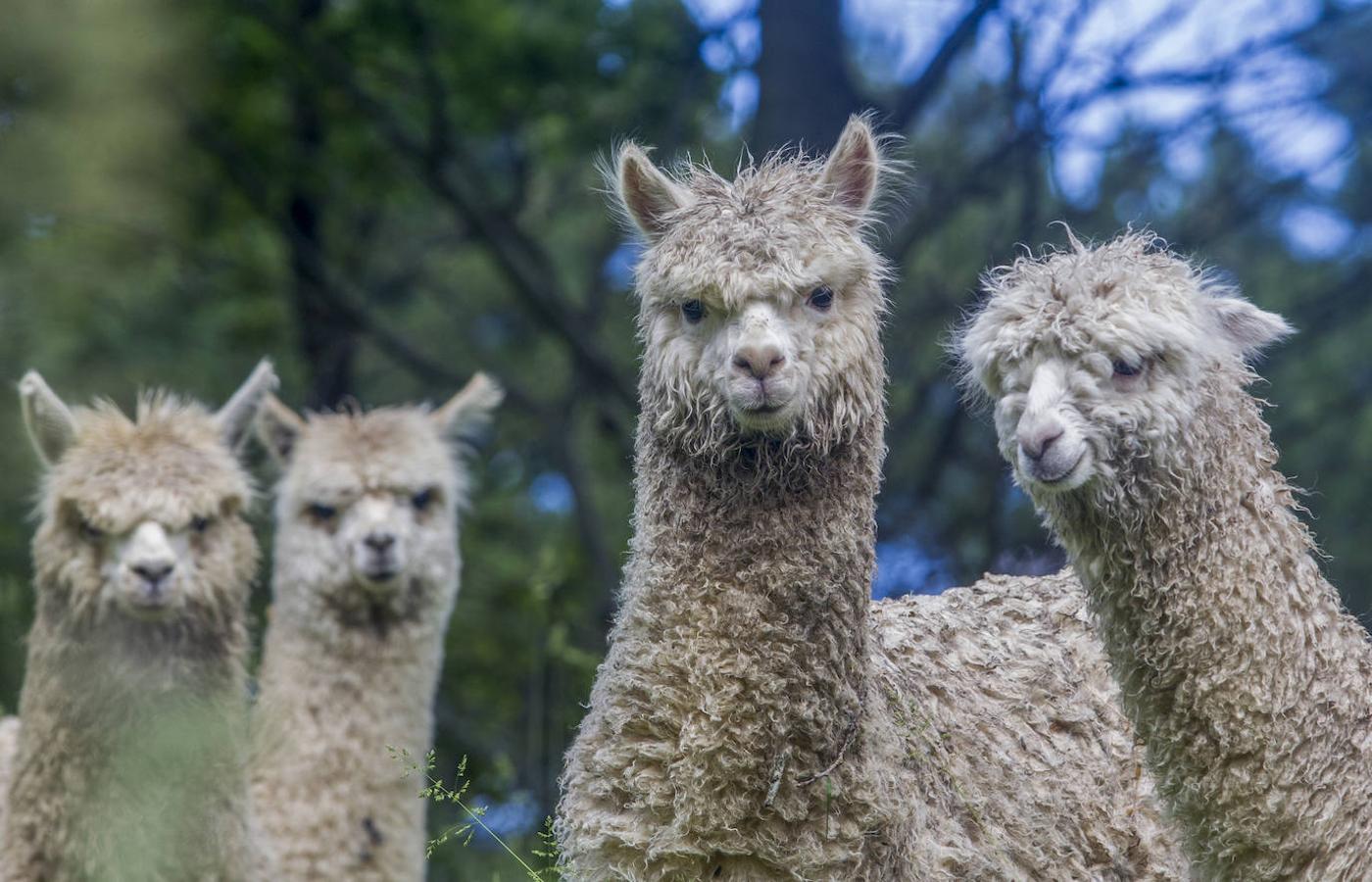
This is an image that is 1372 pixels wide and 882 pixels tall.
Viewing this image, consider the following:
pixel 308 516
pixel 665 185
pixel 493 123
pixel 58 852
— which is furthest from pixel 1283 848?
pixel 493 123

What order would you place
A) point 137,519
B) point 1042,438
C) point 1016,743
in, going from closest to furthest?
point 1042,438, point 1016,743, point 137,519

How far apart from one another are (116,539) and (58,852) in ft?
3.46

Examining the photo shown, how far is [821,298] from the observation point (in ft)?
13.9

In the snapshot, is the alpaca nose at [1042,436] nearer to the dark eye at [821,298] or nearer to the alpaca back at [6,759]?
the dark eye at [821,298]

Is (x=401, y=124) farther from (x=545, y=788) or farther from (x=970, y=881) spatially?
(x=970, y=881)

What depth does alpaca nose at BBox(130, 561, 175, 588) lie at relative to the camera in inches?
224

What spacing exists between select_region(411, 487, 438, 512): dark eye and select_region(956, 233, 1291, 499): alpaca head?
3.71 m

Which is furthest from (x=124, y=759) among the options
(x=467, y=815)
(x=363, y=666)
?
(x=363, y=666)

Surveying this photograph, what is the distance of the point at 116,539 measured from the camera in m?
5.84

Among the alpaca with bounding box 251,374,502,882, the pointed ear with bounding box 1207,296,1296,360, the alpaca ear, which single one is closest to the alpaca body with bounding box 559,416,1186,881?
the pointed ear with bounding box 1207,296,1296,360

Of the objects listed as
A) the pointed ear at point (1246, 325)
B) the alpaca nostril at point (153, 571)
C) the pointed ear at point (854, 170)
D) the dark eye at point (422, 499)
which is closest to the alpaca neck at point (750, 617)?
the pointed ear at point (854, 170)

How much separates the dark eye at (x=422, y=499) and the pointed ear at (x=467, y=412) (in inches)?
18.1

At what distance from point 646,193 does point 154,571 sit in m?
2.28

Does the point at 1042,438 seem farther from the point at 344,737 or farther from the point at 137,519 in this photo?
the point at 344,737
